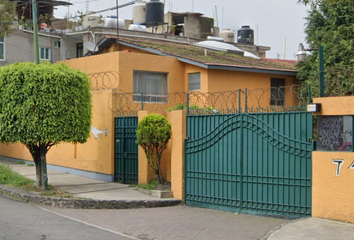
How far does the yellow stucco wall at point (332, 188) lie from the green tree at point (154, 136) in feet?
15.3

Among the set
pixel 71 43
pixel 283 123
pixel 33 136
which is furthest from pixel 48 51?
pixel 283 123

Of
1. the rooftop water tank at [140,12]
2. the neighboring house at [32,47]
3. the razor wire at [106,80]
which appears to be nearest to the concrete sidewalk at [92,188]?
the razor wire at [106,80]

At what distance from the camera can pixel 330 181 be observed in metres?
9.13

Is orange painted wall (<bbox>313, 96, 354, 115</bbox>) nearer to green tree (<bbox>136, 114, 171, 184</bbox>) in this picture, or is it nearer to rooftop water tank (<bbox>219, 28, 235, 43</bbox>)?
green tree (<bbox>136, 114, 171, 184</bbox>)

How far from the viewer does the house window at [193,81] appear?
732 inches

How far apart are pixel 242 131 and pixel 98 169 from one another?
22.7 ft

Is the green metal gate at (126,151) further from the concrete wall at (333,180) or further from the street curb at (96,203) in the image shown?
the concrete wall at (333,180)

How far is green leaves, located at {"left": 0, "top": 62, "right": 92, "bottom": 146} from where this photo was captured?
1262 cm

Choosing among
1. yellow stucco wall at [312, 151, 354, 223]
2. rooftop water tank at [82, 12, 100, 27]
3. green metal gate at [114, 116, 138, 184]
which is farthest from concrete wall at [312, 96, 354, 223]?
rooftop water tank at [82, 12, 100, 27]

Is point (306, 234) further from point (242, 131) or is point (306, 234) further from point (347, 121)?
point (242, 131)

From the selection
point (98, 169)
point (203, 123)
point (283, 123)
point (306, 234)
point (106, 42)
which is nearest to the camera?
point (306, 234)

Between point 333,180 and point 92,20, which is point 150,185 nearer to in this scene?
point 333,180

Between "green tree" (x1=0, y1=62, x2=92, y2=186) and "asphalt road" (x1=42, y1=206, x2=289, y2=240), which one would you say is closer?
"asphalt road" (x1=42, y1=206, x2=289, y2=240)

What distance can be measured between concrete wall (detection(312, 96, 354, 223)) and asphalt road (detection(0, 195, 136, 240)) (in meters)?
3.90
